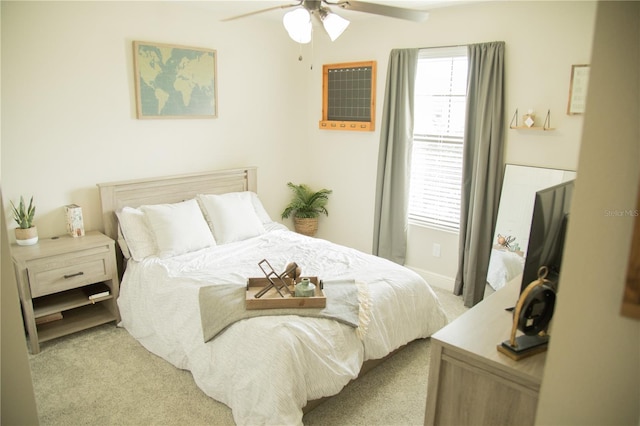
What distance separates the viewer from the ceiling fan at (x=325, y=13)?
219cm

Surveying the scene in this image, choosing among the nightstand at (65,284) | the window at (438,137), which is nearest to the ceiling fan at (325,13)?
the window at (438,137)

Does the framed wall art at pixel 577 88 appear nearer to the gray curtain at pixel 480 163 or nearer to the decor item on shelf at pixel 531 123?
the decor item on shelf at pixel 531 123

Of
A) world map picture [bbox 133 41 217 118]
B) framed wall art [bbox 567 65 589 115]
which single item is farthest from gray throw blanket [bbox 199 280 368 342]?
framed wall art [bbox 567 65 589 115]

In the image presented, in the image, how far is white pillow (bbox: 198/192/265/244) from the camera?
12.2 feet

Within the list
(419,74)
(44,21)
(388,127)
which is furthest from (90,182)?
(419,74)

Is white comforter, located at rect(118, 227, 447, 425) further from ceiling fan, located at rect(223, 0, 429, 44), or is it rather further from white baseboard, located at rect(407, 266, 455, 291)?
ceiling fan, located at rect(223, 0, 429, 44)

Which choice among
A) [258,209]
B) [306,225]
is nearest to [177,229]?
[258,209]

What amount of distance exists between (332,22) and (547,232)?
152 centimetres

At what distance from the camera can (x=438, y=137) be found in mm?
4059

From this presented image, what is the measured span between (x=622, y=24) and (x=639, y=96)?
0.52ft

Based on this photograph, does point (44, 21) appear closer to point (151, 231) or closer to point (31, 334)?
point (151, 231)

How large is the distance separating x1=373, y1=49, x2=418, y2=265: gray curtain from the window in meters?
0.09

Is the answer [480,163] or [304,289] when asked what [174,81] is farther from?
[480,163]

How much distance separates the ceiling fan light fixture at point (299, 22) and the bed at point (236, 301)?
4.93ft
